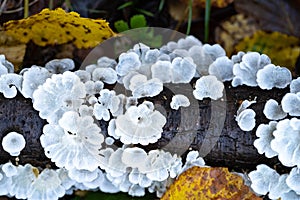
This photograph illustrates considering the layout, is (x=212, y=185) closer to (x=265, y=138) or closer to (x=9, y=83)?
(x=265, y=138)

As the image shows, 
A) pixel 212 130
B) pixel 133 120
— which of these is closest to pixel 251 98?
pixel 212 130

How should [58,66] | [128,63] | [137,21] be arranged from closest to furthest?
[128,63]
[58,66]
[137,21]

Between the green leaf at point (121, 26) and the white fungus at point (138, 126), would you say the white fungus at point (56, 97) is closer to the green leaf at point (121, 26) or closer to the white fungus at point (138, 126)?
the white fungus at point (138, 126)

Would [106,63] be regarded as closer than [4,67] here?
No

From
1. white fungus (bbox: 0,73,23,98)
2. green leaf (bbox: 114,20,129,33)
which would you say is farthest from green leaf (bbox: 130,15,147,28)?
white fungus (bbox: 0,73,23,98)

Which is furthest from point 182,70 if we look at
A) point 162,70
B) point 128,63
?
point 128,63

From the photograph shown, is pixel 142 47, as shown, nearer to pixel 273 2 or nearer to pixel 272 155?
pixel 272 155

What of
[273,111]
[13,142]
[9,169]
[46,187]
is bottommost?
[46,187]

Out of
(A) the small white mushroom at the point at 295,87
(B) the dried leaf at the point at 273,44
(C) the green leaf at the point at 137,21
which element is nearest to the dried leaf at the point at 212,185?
(A) the small white mushroom at the point at 295,87
